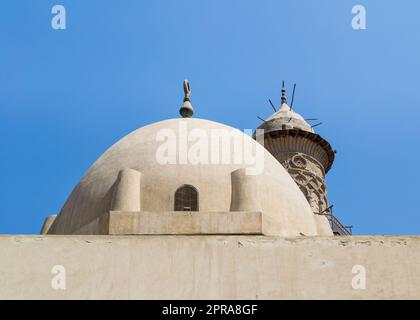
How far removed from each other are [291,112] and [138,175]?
988cm

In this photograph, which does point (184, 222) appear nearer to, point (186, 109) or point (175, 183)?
point (175, 183)

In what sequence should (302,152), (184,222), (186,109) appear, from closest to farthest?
(184,222), (186,109), (302,152)

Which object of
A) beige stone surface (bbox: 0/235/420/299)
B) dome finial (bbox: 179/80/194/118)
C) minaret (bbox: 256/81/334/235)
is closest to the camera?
beige stone surface (bbox: 0/235/420/299)

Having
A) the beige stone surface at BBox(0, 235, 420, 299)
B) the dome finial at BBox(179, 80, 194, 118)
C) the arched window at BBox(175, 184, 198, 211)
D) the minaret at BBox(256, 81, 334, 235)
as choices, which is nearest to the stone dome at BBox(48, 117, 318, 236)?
the arched window at BBox(175, 184, 198, 211)

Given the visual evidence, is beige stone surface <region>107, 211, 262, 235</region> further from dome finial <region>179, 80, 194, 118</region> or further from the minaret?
the minaret

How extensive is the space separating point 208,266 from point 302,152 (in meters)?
10.3

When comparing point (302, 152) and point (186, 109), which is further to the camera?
point (302, 152)

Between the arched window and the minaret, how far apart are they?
7.36 m

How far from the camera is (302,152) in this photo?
16781mm

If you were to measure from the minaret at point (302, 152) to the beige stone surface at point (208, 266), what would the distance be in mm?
8842

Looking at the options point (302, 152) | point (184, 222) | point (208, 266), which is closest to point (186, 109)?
point (184, 222)

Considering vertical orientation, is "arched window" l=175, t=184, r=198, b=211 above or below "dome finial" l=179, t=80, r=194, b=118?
below

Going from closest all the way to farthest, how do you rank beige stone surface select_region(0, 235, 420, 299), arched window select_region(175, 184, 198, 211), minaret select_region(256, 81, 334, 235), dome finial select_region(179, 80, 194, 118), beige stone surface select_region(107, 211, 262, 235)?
beige stone surface select_region(0, 235, 420, 299)
beige stone surface select_region(107, 211, 262, 235)
arched window select_region(175, 184, 198, 211)
dome finial select_region(179, 80, 194, 118)
minaret select_region(256, 81, 334, 235)

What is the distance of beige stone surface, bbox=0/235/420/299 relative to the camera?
6691 millimetres
